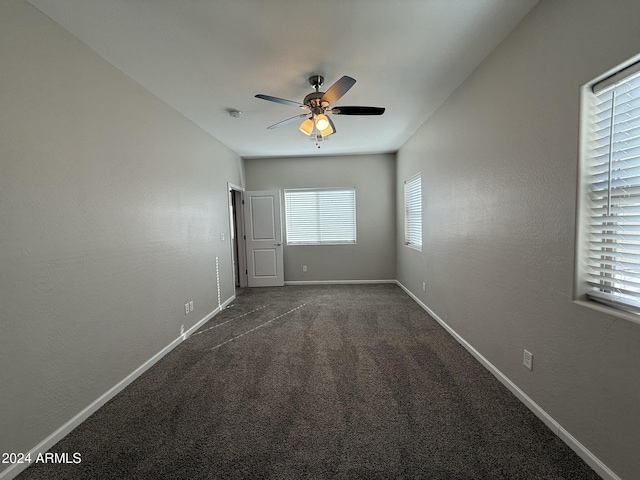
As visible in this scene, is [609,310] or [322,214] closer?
[609,310]

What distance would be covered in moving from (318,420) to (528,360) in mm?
1500

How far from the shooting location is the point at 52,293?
1700 millimetres

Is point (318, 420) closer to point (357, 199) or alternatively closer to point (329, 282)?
point (329, 282)

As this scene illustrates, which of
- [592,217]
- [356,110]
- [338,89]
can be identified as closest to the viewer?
[592,217]

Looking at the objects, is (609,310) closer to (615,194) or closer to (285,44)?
(615,194)

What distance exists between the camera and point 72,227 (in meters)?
1.85

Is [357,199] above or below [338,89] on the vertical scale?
below

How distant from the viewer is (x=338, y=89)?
2.17m

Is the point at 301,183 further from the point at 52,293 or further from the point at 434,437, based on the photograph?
the point at 434,437

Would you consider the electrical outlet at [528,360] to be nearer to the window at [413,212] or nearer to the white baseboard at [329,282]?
the window at [413,212]

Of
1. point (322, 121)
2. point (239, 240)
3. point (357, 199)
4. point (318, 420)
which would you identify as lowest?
point (318, 420)

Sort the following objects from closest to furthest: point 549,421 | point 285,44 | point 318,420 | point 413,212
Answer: point 549,421 → point 318,420 → point 285,44 → point 413,212

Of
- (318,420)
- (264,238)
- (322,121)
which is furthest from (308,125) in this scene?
(264,238)

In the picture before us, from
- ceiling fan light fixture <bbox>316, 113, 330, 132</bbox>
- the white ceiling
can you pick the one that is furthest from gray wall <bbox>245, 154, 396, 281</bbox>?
ceiling fan light fixture <bbox>316, 113, 330, 132</bbox>
